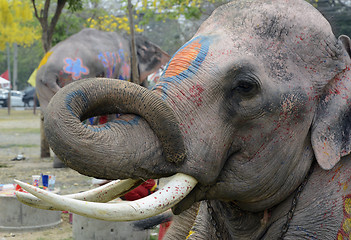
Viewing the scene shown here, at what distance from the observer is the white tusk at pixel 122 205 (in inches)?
66.9

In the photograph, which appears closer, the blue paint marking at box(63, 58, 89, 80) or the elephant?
the elephant

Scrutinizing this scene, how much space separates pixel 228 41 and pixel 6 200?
4.30 meters

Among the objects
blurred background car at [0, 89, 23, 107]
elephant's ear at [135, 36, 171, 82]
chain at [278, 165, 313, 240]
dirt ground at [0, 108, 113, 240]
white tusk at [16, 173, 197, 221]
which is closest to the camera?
white tusk at [16, 173, 197, 221]

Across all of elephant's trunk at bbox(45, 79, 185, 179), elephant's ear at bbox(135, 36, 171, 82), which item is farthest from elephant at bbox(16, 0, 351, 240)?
elephant's ear at bbox(135, 36, 171, 82)

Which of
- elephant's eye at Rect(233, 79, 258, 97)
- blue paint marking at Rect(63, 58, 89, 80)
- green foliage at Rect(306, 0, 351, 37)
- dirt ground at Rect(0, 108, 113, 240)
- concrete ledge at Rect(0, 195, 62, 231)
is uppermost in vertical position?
green foliage at Rect(306, 0, 351, 37)

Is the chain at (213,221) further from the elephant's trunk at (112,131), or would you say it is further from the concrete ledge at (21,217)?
the concrete ledge at (21,217)

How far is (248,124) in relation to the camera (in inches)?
82.0

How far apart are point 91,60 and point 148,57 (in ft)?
3.56

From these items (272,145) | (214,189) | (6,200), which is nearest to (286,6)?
(272,145)

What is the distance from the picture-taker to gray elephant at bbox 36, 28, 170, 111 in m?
8.62

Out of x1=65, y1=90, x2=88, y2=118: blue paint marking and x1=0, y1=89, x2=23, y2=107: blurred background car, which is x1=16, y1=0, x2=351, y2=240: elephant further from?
x1=0, y1=89, x2=23, y2=107: blurred background car

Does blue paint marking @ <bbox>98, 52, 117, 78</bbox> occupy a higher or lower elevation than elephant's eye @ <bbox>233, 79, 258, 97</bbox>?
lower

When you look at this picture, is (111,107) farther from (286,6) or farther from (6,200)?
(6,200)

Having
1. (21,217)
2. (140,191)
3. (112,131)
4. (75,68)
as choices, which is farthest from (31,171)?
(112,131)
